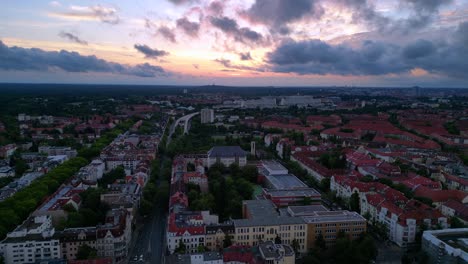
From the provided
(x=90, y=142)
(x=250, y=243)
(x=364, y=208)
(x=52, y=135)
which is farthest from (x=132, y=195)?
(x=52, y=135)

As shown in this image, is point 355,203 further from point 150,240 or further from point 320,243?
point 150,240

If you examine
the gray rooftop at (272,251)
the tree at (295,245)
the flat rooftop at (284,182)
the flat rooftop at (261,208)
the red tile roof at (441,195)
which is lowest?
the tree at (295,245)

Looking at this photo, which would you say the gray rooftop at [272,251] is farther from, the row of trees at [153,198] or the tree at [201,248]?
the row of trees at [153,198]

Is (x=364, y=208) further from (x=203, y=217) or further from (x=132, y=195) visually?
(x=132, y=195)

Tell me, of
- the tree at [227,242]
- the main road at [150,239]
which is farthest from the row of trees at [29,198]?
the tree at [227,242]

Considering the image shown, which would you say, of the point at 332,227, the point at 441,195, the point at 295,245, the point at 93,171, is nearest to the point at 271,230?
the point at 295,245

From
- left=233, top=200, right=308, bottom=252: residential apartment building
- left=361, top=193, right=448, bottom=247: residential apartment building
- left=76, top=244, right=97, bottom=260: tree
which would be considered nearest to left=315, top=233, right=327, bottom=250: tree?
left=233, top=200, right=308, bottom=252: residential apartment building

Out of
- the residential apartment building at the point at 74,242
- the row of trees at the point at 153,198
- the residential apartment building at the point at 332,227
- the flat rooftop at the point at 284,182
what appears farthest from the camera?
the flat rooftop at the point at 284,182

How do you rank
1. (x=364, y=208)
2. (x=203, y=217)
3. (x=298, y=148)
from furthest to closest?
(x=298, y=148) < (x=364, y=208) < (x=203, y=217)

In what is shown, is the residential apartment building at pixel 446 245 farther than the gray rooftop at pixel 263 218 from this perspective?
No
